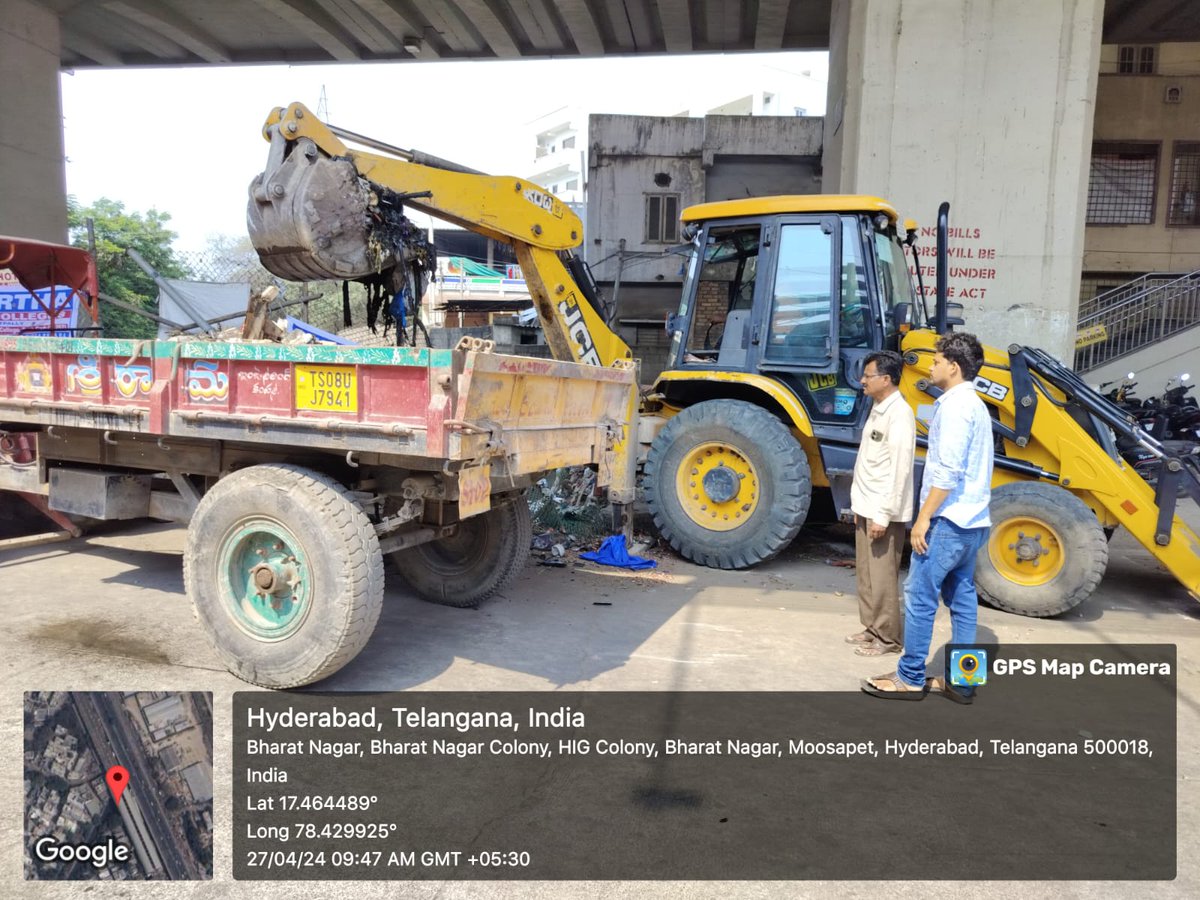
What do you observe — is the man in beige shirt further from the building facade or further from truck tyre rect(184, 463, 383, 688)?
the building facade

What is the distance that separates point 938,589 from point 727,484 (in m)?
2.58

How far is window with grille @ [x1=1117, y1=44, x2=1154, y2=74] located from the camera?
1667 cm

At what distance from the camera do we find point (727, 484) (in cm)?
641

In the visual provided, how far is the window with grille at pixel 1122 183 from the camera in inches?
672

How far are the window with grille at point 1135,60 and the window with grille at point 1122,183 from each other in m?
1.48

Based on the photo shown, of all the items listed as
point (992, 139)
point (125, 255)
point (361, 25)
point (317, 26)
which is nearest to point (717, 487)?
point (992, 139)

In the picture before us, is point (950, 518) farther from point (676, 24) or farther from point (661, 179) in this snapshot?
point (661, 179)

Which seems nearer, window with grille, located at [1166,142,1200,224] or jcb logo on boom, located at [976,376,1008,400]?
jcb logo on boom, located at [976,376,1008,400]

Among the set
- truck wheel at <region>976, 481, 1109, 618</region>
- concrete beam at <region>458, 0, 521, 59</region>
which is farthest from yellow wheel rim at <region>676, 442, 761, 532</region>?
concrete beam at <region>458, 0, 521, 59</region>

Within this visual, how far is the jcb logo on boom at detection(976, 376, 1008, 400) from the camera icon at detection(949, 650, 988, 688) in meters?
2.41

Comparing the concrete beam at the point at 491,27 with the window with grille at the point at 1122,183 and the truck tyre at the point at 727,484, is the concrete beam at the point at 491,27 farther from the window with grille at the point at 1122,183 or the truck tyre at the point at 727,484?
the window with grille at the point at 1122,183

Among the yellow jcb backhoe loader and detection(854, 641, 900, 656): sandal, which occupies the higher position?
the yellow jcb backhoe loader

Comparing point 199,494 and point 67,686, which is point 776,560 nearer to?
point 199,494

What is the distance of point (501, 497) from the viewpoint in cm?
495
